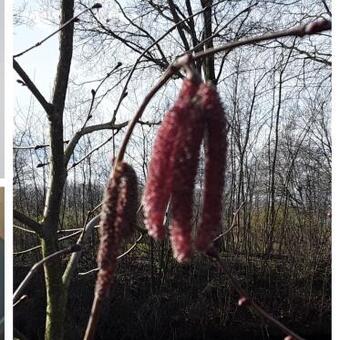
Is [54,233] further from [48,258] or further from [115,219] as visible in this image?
[115,219]

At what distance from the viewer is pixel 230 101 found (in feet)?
7.30

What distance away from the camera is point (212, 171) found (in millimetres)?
244

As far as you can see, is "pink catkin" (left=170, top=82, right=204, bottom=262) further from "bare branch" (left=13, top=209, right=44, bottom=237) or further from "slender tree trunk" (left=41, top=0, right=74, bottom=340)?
"slender tree trunk" (left=41, top=0, right=74, bottom=340)

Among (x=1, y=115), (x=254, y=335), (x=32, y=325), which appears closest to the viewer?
(x=1, y=115)

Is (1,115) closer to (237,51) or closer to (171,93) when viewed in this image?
(171,93)

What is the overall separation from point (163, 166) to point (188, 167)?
0.04 feet

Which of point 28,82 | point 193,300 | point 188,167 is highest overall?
point 28,82

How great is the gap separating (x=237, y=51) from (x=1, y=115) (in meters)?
0.95

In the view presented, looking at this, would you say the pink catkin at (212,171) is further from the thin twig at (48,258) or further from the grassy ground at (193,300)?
the grassy ground at (193,300)

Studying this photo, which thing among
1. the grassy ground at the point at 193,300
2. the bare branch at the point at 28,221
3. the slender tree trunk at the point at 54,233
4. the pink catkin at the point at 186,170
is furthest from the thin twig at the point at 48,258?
the grassy ground at the point at 193,300

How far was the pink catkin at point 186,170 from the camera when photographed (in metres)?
0.24

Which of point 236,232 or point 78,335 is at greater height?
point 236,232

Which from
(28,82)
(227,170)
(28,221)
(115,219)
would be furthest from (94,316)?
(227,170)
